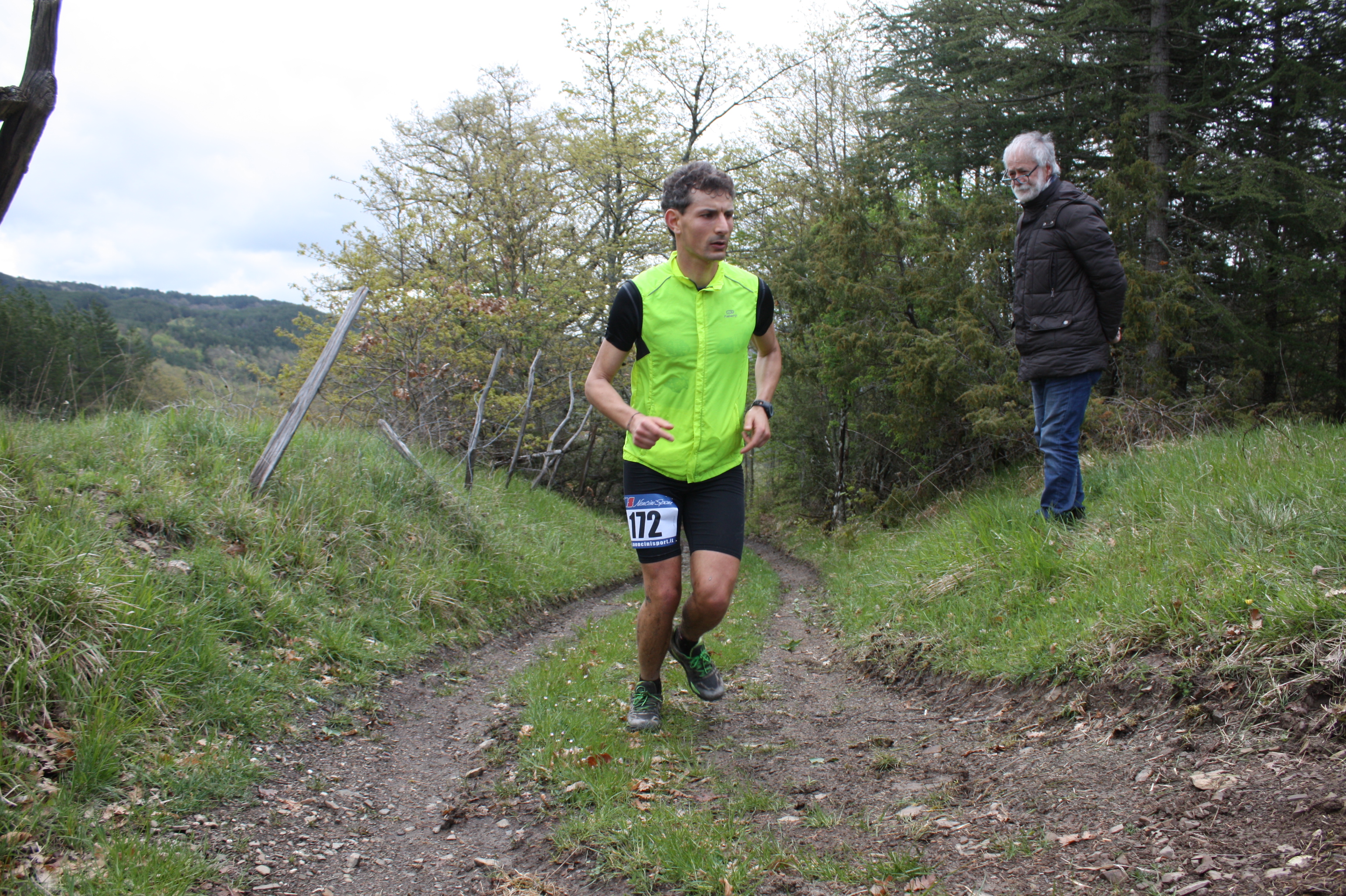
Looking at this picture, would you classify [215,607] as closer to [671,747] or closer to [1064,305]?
[671,747]

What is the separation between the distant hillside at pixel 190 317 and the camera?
38.9 ft

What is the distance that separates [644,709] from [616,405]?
1661 mm

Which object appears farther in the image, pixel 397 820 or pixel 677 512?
pixel 677 512

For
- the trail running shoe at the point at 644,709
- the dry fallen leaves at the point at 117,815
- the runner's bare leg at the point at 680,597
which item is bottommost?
the trail running shoe at the point at 644,709

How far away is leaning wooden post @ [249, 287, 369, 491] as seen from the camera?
6078mm

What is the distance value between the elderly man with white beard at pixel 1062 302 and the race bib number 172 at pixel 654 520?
113 inches

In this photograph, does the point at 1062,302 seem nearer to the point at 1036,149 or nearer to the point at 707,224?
the point at 1036,149

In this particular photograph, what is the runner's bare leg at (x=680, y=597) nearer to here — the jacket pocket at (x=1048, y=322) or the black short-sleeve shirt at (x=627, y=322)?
the black short-sleeve shirt at (x=627, y=322)

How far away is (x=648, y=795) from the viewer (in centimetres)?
312

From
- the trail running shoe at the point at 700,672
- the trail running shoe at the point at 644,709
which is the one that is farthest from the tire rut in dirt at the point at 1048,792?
the trail running shoe at the point at 644,709

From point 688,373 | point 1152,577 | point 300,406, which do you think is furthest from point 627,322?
point 300,406

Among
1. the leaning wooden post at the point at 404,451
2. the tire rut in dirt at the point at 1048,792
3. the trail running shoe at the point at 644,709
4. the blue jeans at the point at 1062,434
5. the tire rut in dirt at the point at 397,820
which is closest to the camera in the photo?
the tire rut in dirt at the point at 1048,792

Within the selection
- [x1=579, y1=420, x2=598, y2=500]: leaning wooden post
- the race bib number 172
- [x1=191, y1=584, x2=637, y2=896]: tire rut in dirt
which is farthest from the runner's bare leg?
[x1=579, y1=420, x2=598, y2=500]: leaning wooden post

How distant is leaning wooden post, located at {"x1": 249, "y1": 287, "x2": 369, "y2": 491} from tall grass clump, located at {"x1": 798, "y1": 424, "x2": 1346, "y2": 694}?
4.95 meters
